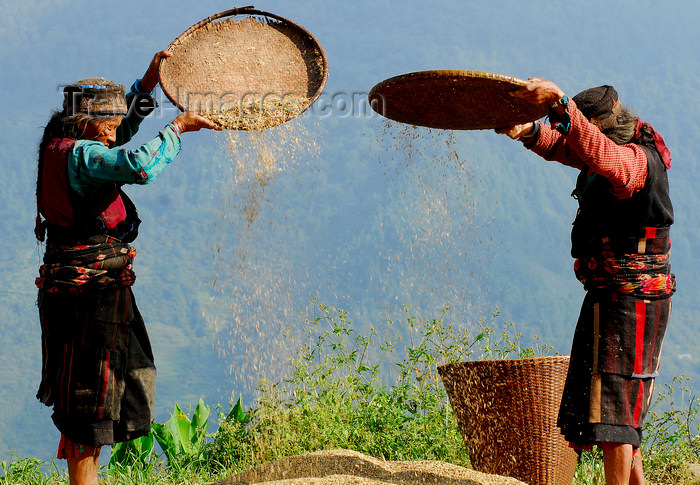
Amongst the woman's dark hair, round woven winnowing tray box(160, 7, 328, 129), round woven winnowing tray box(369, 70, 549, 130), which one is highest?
round woven winnowing tray box(160, 7, 328, 129)

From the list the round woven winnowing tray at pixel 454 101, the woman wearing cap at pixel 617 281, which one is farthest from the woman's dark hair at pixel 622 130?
the round woven winnowing tray at pixel 454 101

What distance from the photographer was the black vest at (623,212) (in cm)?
272

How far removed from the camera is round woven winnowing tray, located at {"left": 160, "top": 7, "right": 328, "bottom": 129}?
3.49m

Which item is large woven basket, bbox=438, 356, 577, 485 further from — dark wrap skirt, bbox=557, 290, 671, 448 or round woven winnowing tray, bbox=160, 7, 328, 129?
round woven winnowing tray, bbox=160, 7, 328, 129

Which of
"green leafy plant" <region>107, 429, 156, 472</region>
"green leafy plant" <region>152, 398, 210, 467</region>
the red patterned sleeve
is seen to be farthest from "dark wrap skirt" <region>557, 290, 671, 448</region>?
"green leafy plant" <region>107, 429, 156, 472</region>

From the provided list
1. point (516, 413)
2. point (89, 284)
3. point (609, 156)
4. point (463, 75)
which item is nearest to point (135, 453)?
point (89, 284)

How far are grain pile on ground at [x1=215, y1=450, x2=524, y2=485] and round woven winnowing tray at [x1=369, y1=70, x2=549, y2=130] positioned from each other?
1.49 m

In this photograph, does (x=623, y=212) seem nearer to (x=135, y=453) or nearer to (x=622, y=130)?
(x=622, y=130)

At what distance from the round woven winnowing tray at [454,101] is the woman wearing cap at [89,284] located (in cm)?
79

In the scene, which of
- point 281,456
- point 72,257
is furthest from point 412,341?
point 72,257

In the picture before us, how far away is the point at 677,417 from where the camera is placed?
429 centimetres

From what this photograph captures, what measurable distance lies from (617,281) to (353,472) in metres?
1.47

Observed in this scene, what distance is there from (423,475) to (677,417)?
186 cm

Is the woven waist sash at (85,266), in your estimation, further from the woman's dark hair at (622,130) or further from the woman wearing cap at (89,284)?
the woman's dark hair at (622,130)
